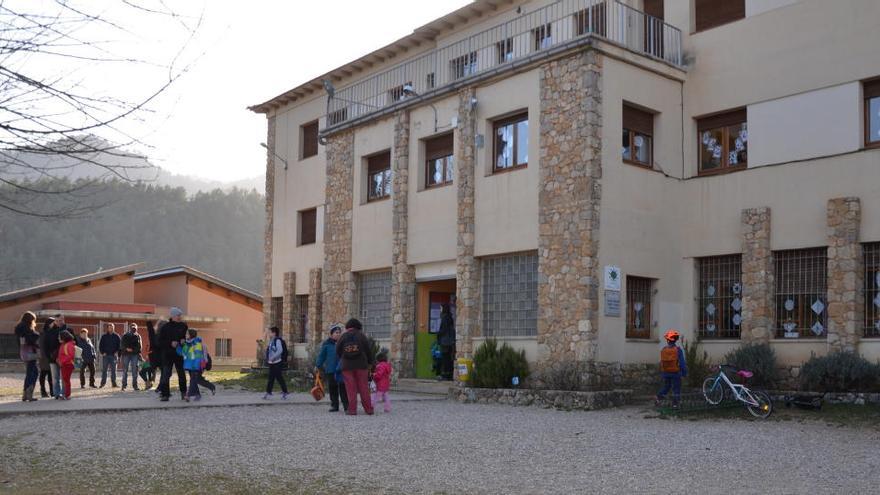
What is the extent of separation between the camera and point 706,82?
65.7ft

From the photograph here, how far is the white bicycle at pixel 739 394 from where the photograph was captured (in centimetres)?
1541

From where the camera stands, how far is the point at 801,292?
18.1 metres

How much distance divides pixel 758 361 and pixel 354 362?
794 cm

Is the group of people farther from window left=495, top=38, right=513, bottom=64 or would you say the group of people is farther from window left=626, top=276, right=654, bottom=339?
window left=495, top=38, right=513, bottom=64

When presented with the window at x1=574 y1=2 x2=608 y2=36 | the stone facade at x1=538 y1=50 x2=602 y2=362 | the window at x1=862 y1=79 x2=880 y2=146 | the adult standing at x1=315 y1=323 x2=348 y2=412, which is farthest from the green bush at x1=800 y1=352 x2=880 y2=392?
the window at x1=574 y1=2 x2=608 y2=36

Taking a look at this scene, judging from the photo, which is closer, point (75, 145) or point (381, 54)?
point (75, 145)

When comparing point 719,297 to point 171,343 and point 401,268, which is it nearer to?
point 401,268

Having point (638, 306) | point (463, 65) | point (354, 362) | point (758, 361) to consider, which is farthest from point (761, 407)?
point (463, 65)

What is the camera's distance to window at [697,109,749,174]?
1952cm

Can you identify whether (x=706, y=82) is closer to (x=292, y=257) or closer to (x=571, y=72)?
(x=571, y=72)

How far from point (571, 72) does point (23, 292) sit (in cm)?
2862

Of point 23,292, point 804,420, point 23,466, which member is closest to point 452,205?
point 804,420

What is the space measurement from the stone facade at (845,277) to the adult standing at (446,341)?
853 cm

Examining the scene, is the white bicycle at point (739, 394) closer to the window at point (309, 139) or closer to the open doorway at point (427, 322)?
the open doorway at point (427, 322)
